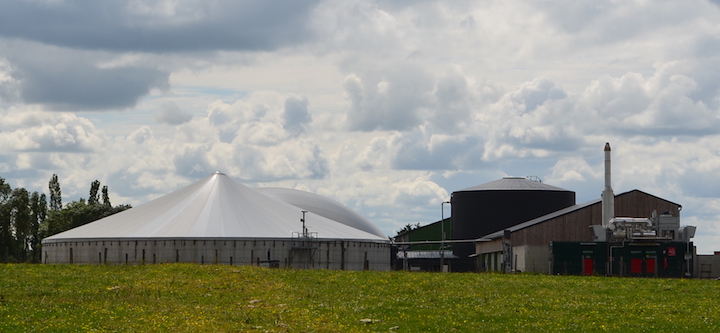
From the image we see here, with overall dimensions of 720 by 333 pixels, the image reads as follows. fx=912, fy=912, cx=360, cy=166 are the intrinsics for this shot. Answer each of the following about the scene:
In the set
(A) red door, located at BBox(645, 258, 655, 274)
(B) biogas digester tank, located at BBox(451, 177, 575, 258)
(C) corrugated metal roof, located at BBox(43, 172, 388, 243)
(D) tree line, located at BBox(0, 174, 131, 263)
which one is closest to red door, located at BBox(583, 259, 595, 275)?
(A) red door, located at BBox(645, 258, 655, 274)

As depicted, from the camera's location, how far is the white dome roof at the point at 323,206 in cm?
10581

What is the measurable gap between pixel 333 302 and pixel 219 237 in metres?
42.3

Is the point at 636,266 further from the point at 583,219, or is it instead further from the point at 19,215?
the point at 19,215

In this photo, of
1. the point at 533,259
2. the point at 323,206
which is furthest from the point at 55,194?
the point at 533,259

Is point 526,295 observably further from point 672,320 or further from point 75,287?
point 75,287

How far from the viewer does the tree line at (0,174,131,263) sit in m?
112

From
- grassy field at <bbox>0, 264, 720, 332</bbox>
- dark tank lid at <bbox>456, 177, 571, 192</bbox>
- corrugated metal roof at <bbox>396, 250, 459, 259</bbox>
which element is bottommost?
corrugated metal roof at <bbox>396, 250, 459, 259</bbox>

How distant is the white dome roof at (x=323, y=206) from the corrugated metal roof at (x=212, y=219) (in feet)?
58.1

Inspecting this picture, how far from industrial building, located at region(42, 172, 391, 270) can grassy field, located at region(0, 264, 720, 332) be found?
2782 cm

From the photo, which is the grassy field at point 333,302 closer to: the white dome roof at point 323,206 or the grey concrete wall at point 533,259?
the grey concrete wall at point 533,259

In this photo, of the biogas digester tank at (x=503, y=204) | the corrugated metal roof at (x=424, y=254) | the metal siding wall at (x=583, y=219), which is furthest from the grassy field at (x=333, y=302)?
the corrugated metal roof at (x=424, y=254)

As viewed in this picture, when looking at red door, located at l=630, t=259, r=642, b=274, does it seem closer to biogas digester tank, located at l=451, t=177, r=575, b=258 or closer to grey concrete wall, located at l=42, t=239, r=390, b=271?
grey concrete wall, located at l=42, t=239, r=390, b=271

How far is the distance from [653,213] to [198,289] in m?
47.4

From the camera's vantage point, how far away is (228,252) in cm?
7300
